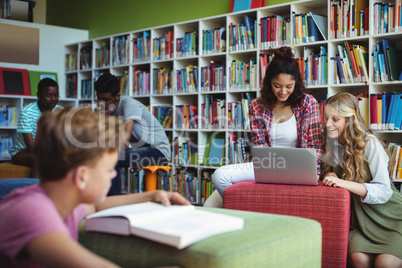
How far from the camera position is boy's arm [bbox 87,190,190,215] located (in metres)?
1.30

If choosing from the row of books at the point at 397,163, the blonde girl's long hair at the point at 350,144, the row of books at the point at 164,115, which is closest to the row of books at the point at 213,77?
the row of books at the point at 164,115

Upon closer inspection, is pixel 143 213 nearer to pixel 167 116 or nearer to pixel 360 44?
pixel 360 44

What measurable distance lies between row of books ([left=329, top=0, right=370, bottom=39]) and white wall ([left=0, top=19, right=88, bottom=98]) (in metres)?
3.87

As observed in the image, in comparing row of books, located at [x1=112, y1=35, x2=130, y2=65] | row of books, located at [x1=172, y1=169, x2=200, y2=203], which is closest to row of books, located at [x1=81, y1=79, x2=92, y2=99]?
row of books, located at [x1=112, y1=35, x2=130, y2=65]

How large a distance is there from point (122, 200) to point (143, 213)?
0.26m

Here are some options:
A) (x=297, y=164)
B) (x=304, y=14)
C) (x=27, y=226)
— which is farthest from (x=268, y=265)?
(x=304, y=14)

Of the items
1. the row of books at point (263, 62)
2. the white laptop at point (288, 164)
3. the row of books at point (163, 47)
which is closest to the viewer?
the white laptop at point (288, 164)

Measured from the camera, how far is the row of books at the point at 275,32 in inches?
155

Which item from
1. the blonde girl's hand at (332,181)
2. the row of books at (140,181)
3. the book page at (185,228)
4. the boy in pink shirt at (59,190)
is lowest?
the row of books at (140,181)

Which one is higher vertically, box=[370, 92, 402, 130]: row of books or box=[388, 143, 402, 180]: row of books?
box=[370, 92, 402, 130]: row of books

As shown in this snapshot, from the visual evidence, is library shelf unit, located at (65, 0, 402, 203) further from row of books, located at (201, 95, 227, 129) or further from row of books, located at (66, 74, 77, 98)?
row of books, located at (66, 74, 77, 98)

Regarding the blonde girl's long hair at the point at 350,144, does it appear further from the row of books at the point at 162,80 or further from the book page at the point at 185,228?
the row of books at the point at 162,80

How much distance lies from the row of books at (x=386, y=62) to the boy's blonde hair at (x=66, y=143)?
9.34 feet

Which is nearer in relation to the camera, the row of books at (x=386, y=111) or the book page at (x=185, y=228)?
the book page at (x=185, y=228)
